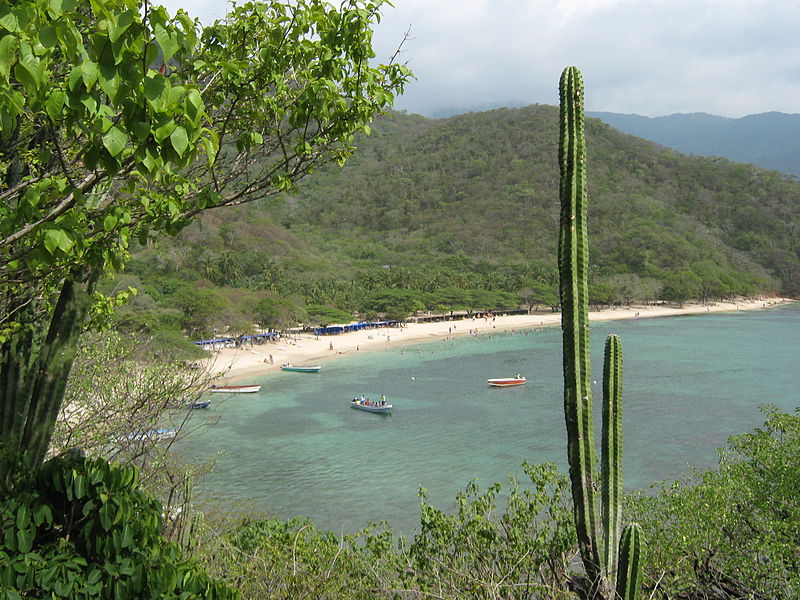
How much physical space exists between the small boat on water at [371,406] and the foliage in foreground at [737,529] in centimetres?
2254

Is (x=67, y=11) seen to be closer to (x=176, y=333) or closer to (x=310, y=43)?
(x=310, y=43)

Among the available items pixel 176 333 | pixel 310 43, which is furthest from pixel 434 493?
pixel 176 333

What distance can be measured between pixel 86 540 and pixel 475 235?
115 meters

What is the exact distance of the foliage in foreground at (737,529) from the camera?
25.1 ft

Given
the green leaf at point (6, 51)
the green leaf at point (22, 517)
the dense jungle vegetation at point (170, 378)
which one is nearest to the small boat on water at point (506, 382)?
the dense jungle vegetation at point (170, 378)

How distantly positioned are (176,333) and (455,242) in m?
76.4

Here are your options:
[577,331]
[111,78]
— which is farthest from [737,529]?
[111,78]

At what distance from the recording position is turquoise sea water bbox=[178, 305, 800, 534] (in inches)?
821

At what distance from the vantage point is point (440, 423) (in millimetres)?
30500

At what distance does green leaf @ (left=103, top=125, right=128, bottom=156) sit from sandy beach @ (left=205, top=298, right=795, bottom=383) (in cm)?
2974

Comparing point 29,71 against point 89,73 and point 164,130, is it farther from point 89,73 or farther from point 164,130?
point 164,130

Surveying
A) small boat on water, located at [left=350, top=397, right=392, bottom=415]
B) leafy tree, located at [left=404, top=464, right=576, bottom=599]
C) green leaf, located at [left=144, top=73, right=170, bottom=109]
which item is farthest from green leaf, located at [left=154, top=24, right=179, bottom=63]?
small boat on water, located at [left=350, top=397, right=392, bottom=415]

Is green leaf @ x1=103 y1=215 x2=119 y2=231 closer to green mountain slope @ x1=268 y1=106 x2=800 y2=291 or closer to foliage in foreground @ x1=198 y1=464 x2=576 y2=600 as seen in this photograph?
foliage in foreground @ x1=198 y1=464 x2=576 y2=600

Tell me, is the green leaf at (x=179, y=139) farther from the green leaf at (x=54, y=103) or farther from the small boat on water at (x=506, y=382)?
the small boat on water at (x=506, y=382)
